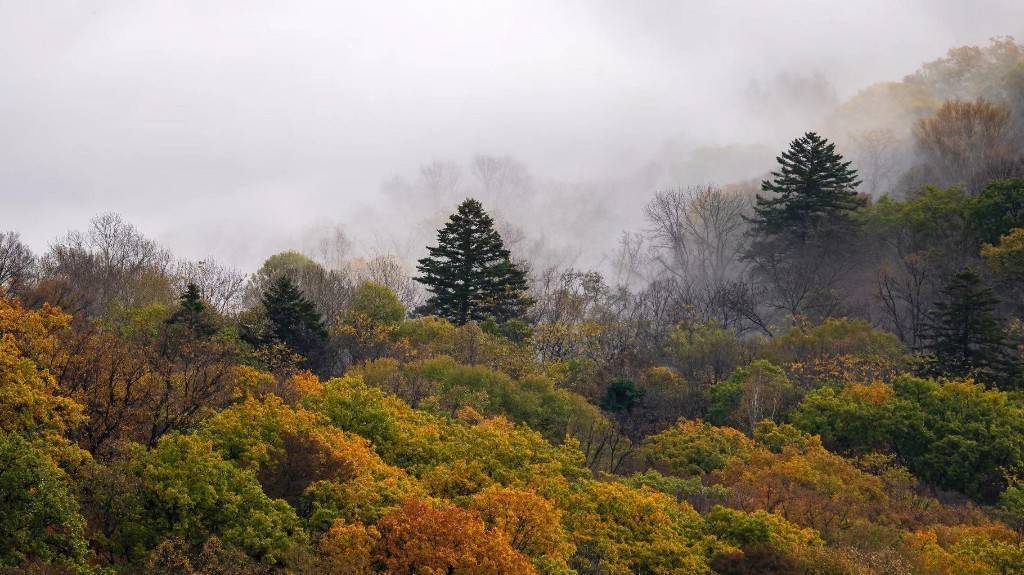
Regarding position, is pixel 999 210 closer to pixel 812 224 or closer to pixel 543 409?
pixel 812 224

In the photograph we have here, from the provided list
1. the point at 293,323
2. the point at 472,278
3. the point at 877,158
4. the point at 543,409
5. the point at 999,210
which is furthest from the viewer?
the point at 877,158

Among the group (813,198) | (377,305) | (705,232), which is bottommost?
(377,305)

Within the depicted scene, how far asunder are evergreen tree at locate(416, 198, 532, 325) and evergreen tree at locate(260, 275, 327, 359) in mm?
12291

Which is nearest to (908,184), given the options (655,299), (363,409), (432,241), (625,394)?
(655,299)

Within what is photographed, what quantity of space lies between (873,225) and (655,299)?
1903 cm

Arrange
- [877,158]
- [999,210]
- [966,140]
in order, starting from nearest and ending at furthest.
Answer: [999,210] < [966,140] < [877,158]

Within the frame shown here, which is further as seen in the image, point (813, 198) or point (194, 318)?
point (813, 198)

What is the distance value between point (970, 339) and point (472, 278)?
33669 millimetres

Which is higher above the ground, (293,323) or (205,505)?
(293,323)

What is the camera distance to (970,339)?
59094 millimetres

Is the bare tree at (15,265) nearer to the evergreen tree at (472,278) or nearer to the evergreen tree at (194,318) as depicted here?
the evergreen tree at (194,318)

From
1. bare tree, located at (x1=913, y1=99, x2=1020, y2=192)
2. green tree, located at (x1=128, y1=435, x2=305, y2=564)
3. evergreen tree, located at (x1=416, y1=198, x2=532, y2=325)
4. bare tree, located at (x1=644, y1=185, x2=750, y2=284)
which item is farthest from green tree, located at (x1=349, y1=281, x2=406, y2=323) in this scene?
bare tree, located at (x1=913, y1=99, x2=1020, y2=192)

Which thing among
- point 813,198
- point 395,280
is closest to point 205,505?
point 813,198

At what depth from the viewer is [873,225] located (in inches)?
3250
